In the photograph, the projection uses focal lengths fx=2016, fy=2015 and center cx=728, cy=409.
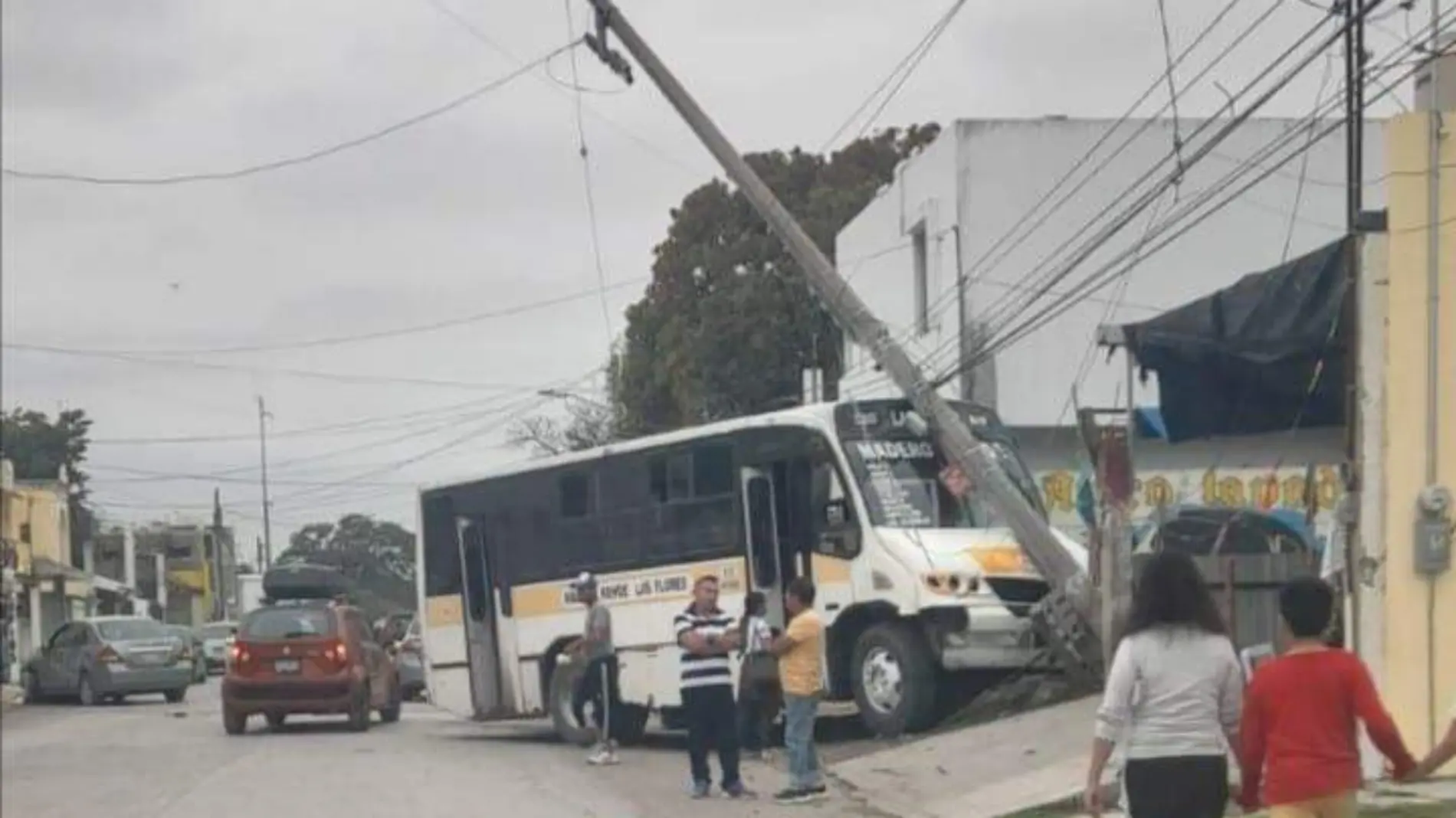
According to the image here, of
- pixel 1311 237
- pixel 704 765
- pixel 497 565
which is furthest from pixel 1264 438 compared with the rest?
pixel 1311 237

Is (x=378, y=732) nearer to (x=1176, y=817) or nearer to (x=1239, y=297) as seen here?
(x=1239, y=297)

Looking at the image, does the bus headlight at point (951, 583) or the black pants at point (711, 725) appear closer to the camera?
the black pants at point (711, 725)

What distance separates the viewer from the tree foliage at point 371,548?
7288 cm

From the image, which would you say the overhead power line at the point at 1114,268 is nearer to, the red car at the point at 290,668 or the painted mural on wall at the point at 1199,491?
the painted mural on wall at the point at 1199,491

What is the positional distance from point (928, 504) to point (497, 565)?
645 cm

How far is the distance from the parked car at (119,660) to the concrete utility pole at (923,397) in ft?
34.6

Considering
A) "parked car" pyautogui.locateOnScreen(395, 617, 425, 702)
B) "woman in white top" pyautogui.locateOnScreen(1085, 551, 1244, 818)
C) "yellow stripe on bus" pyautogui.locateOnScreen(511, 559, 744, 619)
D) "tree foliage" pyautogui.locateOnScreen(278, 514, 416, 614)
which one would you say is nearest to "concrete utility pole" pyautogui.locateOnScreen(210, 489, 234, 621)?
"tree foliage" pyautogui.locateOnScreen(278, 514, 416, 614)

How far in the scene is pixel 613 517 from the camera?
21.5m

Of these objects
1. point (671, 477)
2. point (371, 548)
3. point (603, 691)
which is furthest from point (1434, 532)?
point (371, 548)

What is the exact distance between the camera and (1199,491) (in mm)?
29594

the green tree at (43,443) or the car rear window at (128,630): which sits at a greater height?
the green tree at (43,443)

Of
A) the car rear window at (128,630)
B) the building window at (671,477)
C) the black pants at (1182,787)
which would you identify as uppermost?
the building window at (671,477)

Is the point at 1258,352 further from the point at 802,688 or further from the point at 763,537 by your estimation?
the point at 763,537

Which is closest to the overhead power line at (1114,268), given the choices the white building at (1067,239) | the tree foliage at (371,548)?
the white building at (1067,239)
